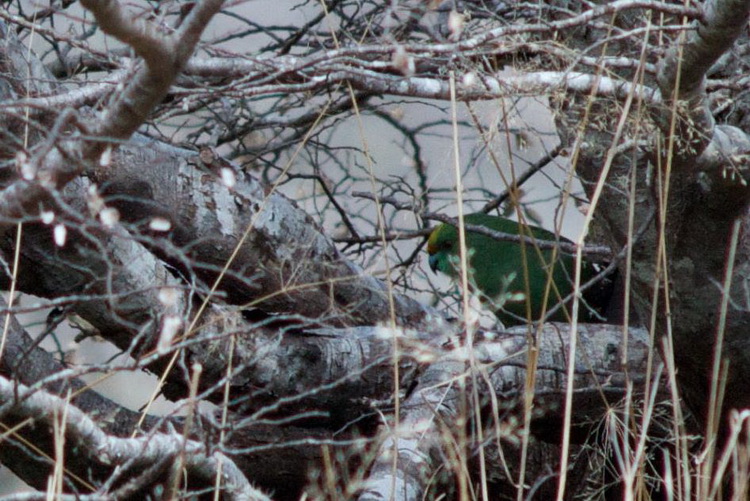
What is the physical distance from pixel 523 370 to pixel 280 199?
0.71 metres

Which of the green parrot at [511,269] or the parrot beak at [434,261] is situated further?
the parrot beak at [434,261]

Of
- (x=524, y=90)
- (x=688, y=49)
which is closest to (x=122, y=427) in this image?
(x=524, y=90)

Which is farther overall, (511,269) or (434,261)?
(434,261)

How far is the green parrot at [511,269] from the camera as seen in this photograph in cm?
253

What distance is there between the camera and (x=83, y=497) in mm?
942

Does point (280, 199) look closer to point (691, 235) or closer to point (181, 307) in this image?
point (181, 307)

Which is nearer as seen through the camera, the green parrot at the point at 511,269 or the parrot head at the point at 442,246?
the green parrot at the point at 511,269

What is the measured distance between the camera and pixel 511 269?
2955 millimetres

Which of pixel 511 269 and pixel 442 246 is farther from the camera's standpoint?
pixel 442 246

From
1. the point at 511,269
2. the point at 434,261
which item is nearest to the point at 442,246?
the point at 434,261

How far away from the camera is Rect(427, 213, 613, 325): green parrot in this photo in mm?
2531

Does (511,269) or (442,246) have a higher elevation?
(442,246)

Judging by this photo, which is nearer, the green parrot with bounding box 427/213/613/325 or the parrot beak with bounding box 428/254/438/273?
the green parrot with bounding box 427/213/613/325

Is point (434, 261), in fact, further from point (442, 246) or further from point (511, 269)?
point (511, 269)
